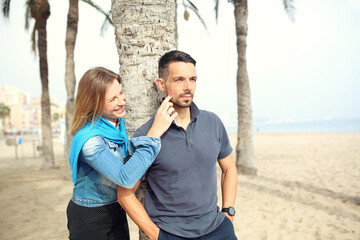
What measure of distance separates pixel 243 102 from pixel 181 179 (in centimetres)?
721

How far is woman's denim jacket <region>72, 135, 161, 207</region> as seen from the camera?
1448 mm

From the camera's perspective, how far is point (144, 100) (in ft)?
7.05

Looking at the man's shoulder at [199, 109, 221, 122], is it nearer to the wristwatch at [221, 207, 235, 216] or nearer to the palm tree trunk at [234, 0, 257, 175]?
the wristwatch at [221, 207, 235, 216]

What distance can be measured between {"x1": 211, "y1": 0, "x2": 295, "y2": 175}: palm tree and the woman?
7115mm

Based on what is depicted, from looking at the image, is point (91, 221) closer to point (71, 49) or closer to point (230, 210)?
point (230, 210)

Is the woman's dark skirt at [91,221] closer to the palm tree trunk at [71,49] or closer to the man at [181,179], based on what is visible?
the man at [181,179]

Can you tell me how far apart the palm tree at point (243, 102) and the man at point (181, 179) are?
6876 mm

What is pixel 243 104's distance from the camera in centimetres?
848

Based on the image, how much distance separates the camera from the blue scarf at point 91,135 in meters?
1.54

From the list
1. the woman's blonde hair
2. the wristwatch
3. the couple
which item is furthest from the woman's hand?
the wristwatch

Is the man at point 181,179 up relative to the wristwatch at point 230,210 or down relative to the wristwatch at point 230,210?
up

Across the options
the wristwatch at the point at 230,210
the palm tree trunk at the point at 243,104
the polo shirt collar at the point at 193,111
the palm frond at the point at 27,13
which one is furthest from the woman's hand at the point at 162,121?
the palm frond at the point at 27,13

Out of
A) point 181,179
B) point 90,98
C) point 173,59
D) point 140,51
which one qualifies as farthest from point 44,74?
point 181,179

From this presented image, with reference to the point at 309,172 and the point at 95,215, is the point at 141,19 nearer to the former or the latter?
the point at 95,215
